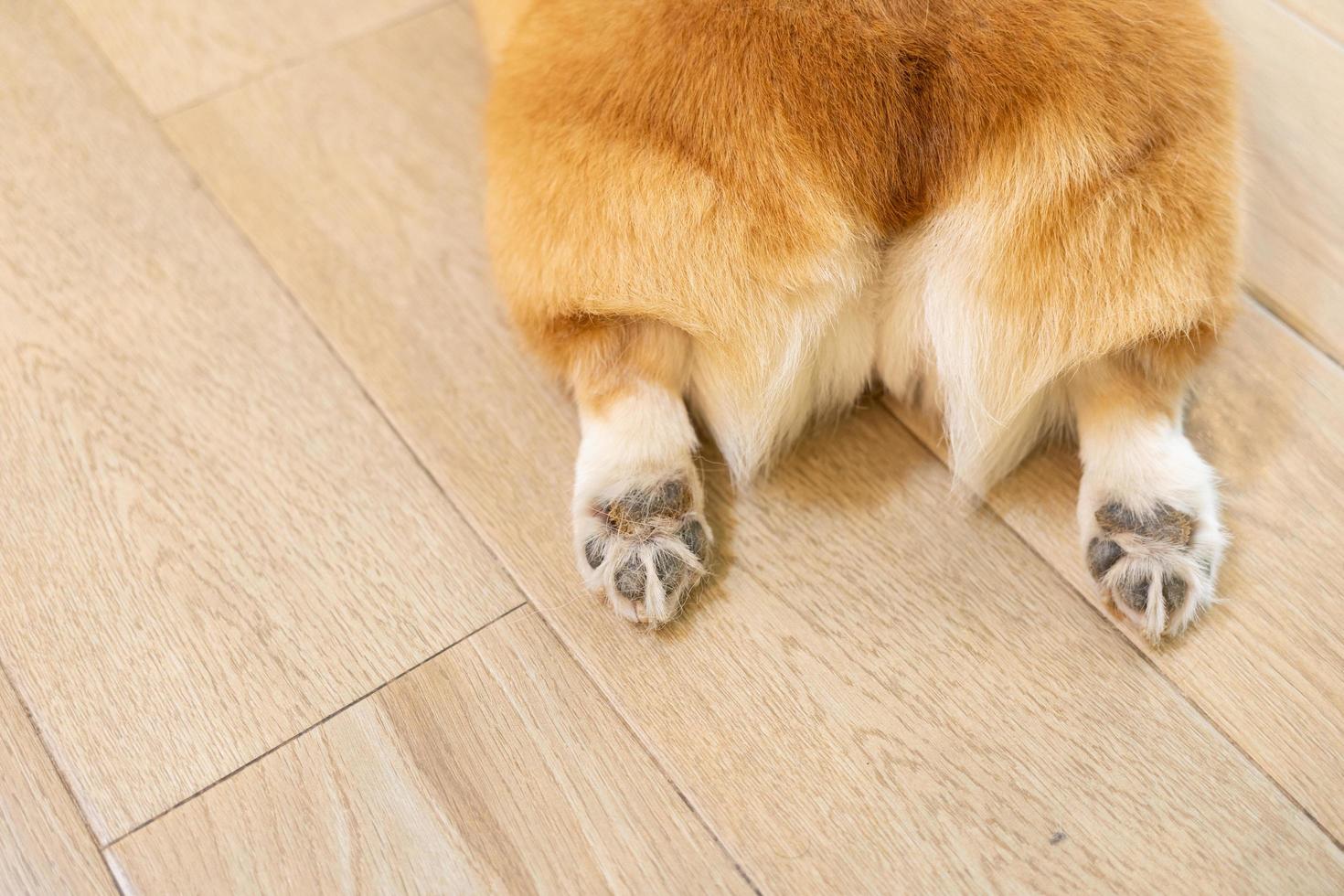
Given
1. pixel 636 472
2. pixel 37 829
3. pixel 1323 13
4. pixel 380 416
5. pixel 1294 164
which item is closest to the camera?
pixel 37 829

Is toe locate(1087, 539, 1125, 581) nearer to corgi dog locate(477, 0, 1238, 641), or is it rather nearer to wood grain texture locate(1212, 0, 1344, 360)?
corgi dog locate(477, 0, 1238, 641)

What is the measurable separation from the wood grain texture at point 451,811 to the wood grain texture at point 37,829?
25 mm

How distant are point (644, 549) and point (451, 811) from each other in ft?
0.85

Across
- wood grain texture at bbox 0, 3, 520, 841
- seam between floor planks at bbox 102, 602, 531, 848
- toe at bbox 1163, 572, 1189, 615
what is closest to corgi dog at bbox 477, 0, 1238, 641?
toe at bbox 1163, 572, 1189, 615

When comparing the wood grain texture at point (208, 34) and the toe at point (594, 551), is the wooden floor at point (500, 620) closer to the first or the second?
the toe at point (594, 551)

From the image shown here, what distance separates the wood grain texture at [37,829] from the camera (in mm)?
837

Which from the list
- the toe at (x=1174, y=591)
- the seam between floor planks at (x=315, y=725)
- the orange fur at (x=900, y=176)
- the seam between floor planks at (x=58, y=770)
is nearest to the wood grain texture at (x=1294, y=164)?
the orange fur at (x=900, y=176)

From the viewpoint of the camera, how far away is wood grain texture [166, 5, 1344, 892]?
85cm

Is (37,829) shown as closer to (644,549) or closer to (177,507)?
(177,507)

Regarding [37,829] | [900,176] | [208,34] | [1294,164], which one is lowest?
[37,829]

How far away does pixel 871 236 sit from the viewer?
0.92 m

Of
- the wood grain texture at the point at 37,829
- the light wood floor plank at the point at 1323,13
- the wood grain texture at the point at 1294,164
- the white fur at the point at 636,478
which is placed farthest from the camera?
the light wood floor plank at the point at 1323,13

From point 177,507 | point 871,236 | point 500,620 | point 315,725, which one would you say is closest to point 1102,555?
point 871,236

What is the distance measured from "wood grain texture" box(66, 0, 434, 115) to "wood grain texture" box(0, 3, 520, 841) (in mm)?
145
